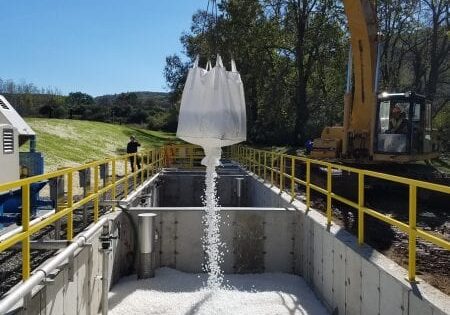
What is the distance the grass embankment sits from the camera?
26.4 m

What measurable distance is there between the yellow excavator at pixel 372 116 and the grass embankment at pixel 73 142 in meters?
13.0

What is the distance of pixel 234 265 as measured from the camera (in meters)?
9.96

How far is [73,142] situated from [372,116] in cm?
2296

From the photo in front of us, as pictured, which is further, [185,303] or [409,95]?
[409,95]

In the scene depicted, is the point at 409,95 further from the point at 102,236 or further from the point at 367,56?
the point at 102,236

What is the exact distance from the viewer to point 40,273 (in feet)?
14.9

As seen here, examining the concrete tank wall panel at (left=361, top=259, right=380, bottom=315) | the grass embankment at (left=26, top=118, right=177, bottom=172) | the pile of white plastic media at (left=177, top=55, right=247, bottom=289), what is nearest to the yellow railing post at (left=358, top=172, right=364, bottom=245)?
the concrete tank wall panel at (left=361, top=259, right=380, bottom=315)

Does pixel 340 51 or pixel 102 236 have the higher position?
pixel 340 51

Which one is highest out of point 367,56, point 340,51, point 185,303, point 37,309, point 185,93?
point 340,51

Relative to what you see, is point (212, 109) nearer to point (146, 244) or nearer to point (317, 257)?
point (317, 257)

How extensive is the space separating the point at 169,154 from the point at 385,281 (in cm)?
1988

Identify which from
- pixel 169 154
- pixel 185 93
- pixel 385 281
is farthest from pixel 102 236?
pixel 169 154

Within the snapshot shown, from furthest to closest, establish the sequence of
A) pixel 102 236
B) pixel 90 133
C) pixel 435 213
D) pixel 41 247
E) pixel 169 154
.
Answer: pixel 90 133
pixel 169 154
pixel 435 213
pixel 102 236
pixel 41 247

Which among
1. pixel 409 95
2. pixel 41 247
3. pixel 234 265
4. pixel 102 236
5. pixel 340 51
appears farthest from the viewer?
pixel 340 51
